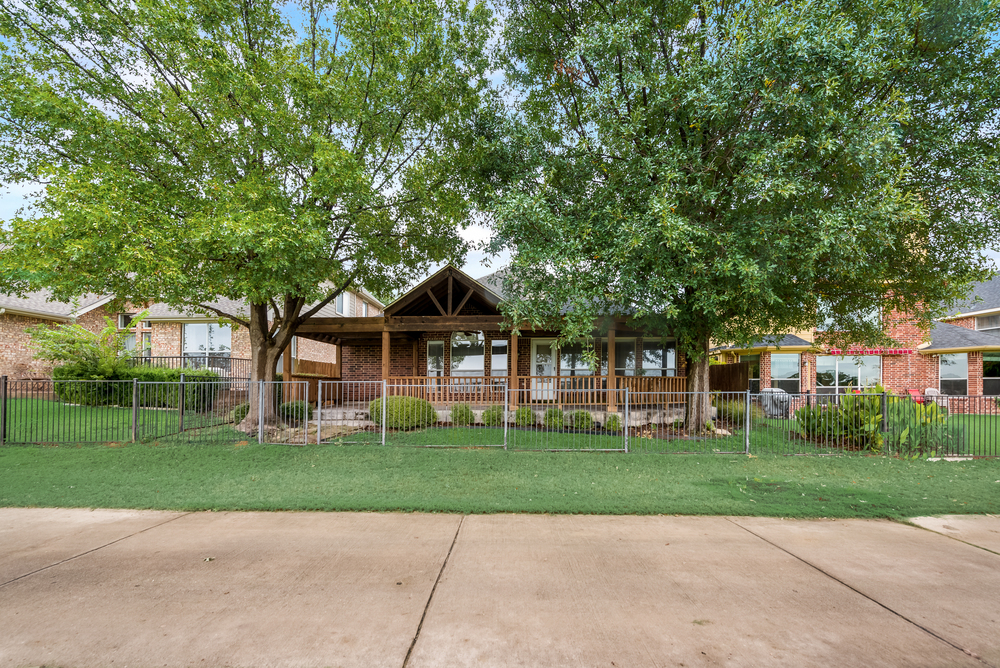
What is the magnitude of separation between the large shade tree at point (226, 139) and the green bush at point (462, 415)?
4380mm

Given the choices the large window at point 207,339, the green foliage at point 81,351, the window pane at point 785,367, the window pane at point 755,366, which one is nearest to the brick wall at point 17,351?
the green foliage at point 81,351

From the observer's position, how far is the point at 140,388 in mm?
12961

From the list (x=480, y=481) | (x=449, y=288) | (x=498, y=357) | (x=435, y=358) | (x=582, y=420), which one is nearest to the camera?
(x=480, y=481)

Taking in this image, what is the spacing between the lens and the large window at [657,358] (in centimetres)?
1867

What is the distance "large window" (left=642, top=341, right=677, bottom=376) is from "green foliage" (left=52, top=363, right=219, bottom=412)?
1338 cm

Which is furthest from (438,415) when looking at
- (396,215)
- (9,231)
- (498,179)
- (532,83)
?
(9,231)

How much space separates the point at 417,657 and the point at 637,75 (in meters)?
10.2

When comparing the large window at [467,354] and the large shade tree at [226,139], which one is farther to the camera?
the large window at [467,354]

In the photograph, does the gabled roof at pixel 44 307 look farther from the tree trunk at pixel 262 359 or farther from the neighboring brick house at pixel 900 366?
the neighboring brick house at pixel 900 366

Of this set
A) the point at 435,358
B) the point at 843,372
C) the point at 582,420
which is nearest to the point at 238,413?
the point at 435,358

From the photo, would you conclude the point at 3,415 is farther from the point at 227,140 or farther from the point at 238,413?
the point at 227,140

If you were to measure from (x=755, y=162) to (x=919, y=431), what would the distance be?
284 inches

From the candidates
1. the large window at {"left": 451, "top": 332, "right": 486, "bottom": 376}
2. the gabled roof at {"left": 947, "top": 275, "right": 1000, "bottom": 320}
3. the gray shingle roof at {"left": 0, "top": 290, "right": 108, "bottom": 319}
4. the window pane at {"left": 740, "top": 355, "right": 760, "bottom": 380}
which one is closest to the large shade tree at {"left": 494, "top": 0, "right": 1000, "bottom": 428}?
the large window at {"left": 451, "top": 332, "right": 486, "bottom": 376}

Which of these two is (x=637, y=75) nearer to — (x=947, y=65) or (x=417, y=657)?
(x=947, y=65)
